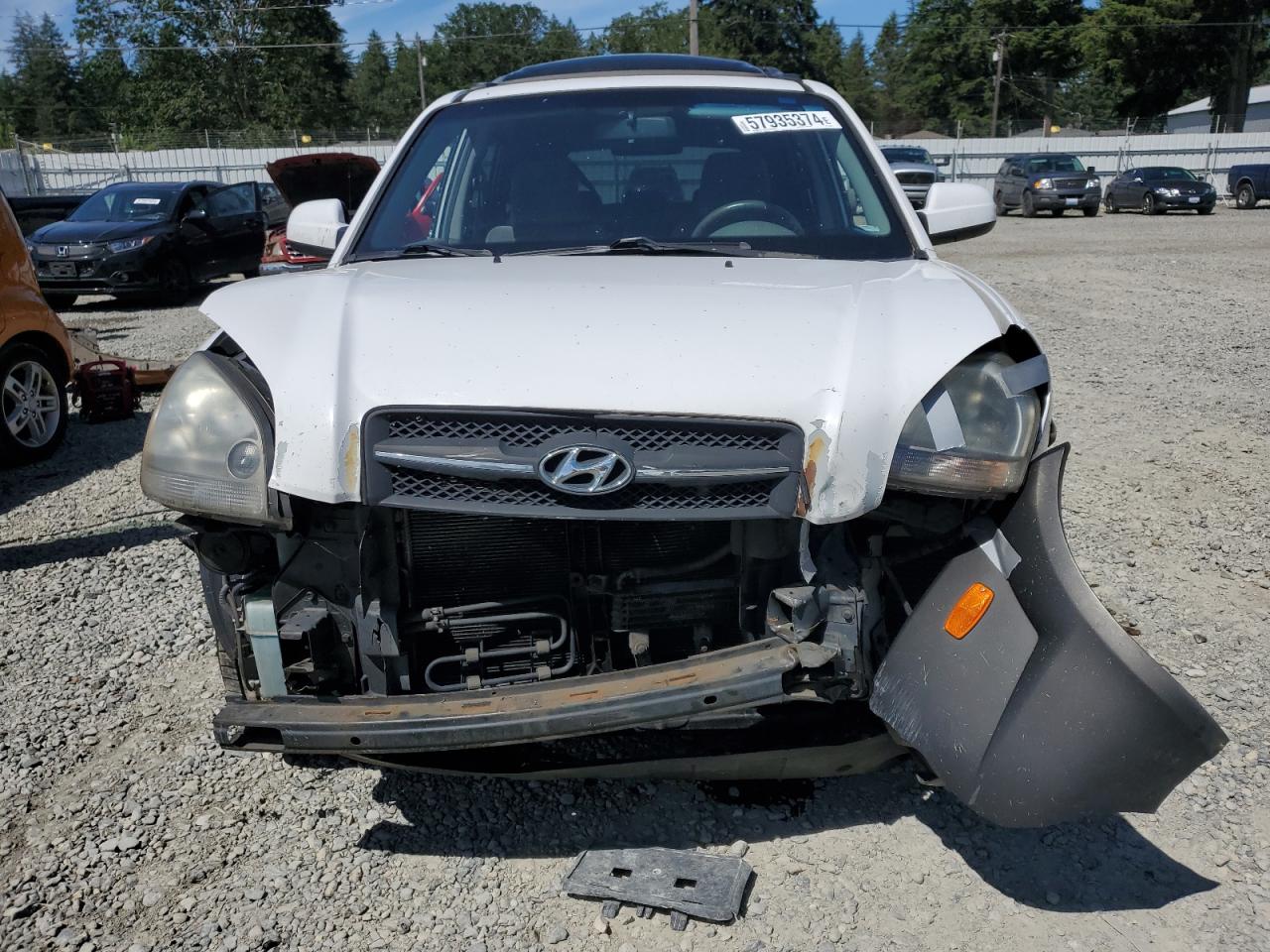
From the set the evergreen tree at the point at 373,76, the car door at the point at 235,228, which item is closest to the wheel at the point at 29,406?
the car door at the point at 235,228

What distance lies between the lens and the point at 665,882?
2592 millimetres

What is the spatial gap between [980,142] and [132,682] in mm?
36706

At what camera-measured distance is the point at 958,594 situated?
237cm

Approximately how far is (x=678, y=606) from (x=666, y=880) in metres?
0.66

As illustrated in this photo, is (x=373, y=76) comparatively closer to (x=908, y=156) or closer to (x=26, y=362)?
(x=908, y=156)

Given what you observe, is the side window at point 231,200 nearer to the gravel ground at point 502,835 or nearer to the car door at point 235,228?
the car door at point 235,228

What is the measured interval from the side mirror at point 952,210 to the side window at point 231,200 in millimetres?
12877

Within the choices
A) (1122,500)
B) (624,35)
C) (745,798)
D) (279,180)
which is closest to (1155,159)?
(279,180)

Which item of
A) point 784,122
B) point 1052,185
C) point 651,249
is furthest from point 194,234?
point 1052,185

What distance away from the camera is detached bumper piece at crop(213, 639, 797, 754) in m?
2.24

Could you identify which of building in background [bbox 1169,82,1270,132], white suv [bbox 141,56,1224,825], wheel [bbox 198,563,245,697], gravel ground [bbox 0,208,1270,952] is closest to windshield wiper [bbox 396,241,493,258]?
white suv [bbox 141,56,1224,825]

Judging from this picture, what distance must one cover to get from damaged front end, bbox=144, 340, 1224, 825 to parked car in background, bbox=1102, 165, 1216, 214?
92.1 feet

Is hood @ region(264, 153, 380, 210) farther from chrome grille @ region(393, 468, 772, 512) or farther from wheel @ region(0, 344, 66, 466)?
chrome grille @ region(393, 468, 772, 512)

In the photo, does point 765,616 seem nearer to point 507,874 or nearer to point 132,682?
point 507,874
